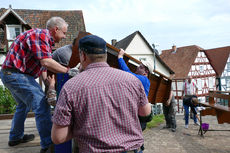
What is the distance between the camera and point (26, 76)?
2.18 metres

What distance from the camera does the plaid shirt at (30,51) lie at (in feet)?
6.56

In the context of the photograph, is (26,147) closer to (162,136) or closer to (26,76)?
(26,76)

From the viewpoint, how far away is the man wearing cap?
1.28m

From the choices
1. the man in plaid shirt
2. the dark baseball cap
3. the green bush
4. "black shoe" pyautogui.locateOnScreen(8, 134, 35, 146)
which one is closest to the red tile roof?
the green bush

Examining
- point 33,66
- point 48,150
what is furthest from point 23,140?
point 33,66

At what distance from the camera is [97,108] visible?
130 centimetres

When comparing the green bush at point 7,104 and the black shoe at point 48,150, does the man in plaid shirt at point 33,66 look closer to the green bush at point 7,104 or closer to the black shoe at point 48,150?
the black shoe at point 48,150

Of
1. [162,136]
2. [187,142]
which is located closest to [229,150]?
[187,142]

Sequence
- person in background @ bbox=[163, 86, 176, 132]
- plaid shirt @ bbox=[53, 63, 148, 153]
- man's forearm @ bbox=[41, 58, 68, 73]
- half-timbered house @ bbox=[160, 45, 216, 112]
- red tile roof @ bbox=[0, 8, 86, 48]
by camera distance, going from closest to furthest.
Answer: plaid shirt @ bbox=[53, 63, 148, 153]
man's forearm @ bbox=[41, 58, 68, 73]
person in background @ bbox=[163, 86, 176, 132]
red tile roof @ bbox=[0, 8, 86, 48]
half-timbered house @ bbox=[160, 45, 216, 112]

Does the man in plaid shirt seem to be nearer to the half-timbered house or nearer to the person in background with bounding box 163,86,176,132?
the person in background with bounding box 163,86,176,132

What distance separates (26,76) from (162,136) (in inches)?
253

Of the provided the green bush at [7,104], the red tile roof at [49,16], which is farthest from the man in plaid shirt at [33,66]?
the red tile roof at [49,16]

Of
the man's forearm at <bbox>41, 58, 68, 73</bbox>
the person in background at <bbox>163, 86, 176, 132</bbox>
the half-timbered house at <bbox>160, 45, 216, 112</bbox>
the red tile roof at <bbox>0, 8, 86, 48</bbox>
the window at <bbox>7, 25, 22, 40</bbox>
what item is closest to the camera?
the man's forearm at <bbox>41, 58, 68, 73</bbox>

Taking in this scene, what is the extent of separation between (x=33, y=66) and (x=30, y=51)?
19 cm
